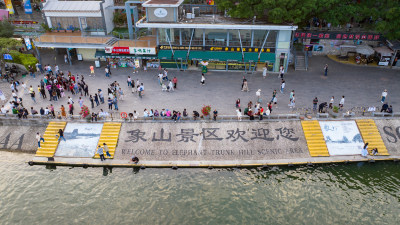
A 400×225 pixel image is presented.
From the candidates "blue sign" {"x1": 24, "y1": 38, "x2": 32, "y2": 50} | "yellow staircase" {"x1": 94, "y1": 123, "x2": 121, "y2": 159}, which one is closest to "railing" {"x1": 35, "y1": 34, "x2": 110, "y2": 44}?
"blue sign" {"x1": 24, "y1": 38, "x2": 32, "y2": 50}

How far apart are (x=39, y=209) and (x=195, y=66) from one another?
26.1 m

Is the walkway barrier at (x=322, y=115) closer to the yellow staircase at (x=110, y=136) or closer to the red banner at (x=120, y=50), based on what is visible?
the yellow staircase at (x=110, y=136)

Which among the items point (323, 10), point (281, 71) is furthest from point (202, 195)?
point (323, 10)

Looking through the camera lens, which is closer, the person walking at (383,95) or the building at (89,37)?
the person walking at (383,95)

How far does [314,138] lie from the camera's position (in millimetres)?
28000

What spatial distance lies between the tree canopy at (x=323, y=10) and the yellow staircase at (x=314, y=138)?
14.0 m

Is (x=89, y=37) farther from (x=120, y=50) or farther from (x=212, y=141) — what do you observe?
(x=212, y=141)

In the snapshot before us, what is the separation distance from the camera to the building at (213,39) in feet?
121

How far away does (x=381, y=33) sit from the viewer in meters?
39.5

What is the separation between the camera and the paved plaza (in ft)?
105

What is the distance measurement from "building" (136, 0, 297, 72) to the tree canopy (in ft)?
4.90

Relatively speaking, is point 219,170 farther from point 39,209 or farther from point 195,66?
point 195,66

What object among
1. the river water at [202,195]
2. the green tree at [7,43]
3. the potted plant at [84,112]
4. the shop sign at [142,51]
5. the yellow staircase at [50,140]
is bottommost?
the river water at [202,195]

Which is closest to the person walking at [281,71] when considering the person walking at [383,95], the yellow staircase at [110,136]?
the person walking at [383,95]
